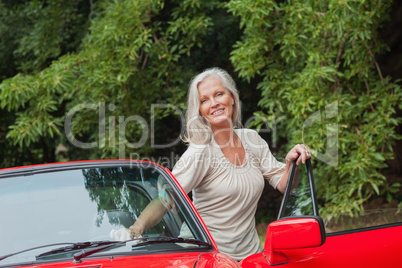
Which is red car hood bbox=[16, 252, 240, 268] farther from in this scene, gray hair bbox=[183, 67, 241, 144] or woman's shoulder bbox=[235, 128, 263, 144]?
woman's shoulder bbox=[235, 128, 263, 144]

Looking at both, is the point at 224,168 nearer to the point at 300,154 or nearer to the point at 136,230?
the point at 300,154

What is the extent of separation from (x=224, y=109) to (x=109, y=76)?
3829mm

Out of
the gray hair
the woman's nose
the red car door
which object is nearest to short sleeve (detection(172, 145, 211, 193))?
the gray hair

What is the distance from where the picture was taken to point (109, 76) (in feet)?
22.7

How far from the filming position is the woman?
119 inches

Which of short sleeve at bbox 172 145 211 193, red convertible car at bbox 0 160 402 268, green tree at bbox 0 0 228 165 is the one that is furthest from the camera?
green tree at bbox 0 0 228 165

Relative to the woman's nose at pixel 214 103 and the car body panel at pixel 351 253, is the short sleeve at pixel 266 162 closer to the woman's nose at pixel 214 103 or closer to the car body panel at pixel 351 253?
the woman's nose at pixel 214 103

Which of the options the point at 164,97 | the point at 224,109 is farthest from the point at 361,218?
the point at 164,97

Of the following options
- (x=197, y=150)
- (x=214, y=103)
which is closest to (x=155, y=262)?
(x=197, y=150)

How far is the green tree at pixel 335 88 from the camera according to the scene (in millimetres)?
5543

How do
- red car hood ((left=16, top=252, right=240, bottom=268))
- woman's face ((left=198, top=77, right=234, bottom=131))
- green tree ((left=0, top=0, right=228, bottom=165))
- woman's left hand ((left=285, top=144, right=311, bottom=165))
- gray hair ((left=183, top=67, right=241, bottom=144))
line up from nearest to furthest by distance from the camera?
red car hood ((left=16, top=252, right=240, bottom=268))
woman's left hand ((left=285, top=144, right=311, bottom=165))
gray hair ((left=183, top=67, right=241, bottom=144))
woman's face ((left=198, top=77, right=234, bottom=131))
green tree ((left=0, top=0, right=228, bottom=165))

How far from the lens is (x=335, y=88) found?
19.9 ft

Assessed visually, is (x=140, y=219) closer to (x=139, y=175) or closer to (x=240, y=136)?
(x=139, y=175)

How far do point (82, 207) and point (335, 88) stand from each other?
13.7 ft
